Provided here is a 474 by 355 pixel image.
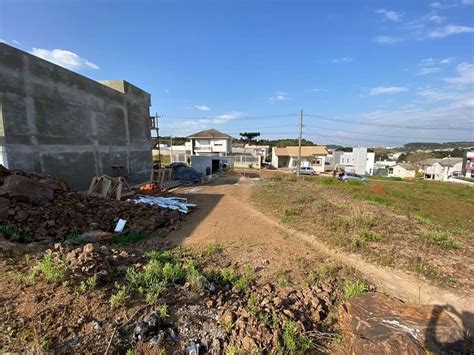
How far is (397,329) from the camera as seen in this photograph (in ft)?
10.2

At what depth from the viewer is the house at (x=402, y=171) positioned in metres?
53.5

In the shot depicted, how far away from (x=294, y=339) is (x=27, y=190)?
27.6 feet

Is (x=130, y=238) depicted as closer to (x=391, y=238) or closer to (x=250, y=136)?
(x=391, y=238)

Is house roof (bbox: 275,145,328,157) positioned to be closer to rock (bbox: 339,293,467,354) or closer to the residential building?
the residential building

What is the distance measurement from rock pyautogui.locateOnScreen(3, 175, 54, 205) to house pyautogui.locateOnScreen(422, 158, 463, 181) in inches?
2517

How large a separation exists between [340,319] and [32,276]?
456 cm

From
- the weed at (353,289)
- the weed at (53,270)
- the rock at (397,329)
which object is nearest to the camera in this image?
the rock at (397,329)

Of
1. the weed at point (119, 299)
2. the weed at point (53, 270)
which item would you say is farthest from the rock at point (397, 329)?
the weed at point (53, 270)

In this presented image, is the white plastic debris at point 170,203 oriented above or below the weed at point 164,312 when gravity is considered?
below

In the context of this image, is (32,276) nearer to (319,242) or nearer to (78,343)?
(78,343)

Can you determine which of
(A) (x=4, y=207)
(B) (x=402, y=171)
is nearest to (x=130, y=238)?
(A) (x=4, y=207)

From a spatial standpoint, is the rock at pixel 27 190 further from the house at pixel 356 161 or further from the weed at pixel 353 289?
the house at pixel 356 161

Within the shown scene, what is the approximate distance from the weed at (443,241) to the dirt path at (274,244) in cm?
271

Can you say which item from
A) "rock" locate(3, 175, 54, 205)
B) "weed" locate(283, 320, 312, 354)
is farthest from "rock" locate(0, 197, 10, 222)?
"weed" locate(283, 320, 312, 354)
